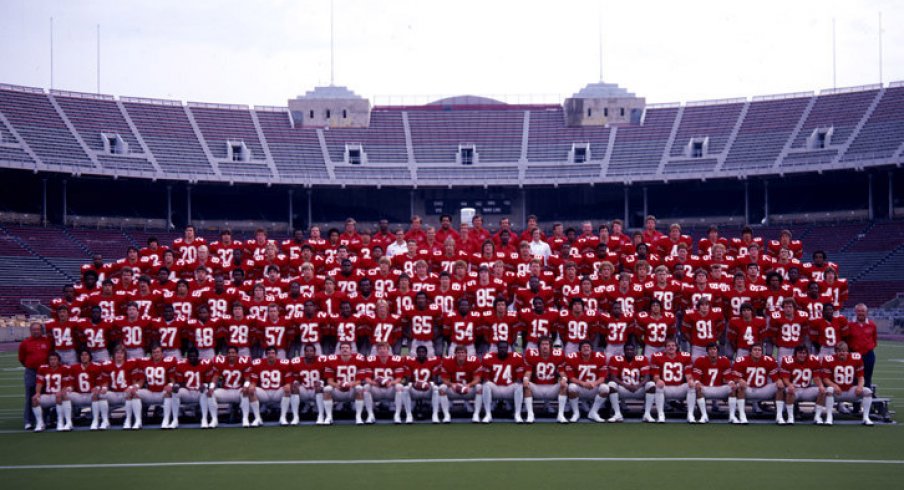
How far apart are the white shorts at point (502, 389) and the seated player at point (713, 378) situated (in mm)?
2357

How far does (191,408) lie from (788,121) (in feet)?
109

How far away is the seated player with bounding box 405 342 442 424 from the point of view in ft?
40.0

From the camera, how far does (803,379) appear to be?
1211cm

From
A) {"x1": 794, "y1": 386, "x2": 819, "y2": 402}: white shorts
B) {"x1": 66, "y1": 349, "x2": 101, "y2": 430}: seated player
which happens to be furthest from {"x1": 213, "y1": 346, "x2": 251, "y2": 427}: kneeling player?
{"x1": 794, "y1": 386, "x2": 819, "y2": 402}: white shorts

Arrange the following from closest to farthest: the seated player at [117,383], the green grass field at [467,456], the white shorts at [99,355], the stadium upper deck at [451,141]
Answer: the green grass field at [467,456], the seated player at [117,383], the white shorts at [99,355], the stadium upper deck at [451,141]

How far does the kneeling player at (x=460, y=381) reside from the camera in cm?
1216

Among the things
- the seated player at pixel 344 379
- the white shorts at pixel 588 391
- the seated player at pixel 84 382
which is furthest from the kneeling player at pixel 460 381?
the seated player at pixel 84 382

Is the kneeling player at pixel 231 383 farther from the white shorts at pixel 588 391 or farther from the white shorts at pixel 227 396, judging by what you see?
the white shorts at pixel 588 391

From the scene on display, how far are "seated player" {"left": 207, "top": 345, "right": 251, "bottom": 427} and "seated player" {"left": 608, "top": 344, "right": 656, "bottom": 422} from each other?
4813 mm

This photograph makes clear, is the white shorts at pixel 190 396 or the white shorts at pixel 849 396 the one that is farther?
the white shorts at pixel 190 396

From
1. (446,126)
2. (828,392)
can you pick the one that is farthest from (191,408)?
(446,126)

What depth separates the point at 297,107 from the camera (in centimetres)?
4331

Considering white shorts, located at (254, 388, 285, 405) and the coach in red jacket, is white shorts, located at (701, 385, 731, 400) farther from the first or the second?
the coach in red jacket

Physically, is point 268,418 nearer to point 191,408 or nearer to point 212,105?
point 191,408
